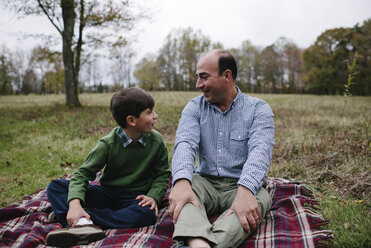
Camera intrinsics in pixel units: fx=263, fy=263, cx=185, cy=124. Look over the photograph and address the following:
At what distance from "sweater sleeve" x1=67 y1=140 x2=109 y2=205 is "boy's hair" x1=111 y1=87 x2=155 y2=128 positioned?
1.14 ft

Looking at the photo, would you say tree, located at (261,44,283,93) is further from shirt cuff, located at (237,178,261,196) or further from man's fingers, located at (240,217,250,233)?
man's fingers, located at (240,217,250,233)

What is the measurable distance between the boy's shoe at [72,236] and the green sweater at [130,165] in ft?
1.44

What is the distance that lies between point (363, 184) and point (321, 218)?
1093 mm

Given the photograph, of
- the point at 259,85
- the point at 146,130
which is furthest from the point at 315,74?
the point at 146,130

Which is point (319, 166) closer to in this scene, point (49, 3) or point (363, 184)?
point (363, 184)

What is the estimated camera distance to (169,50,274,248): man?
2.09 meters

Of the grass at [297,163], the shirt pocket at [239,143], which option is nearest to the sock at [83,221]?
the shirt pocket at [239,143]

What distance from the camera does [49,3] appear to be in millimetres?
10914

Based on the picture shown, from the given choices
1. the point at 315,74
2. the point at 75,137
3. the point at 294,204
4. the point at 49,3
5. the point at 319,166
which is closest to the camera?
the point at 294,204

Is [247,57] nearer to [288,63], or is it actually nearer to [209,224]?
[288,63]

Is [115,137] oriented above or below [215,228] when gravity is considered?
above

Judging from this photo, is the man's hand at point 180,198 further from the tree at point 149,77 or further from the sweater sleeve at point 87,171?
the tree at point 149,77

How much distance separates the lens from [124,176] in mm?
2689

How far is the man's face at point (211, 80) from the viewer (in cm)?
258
